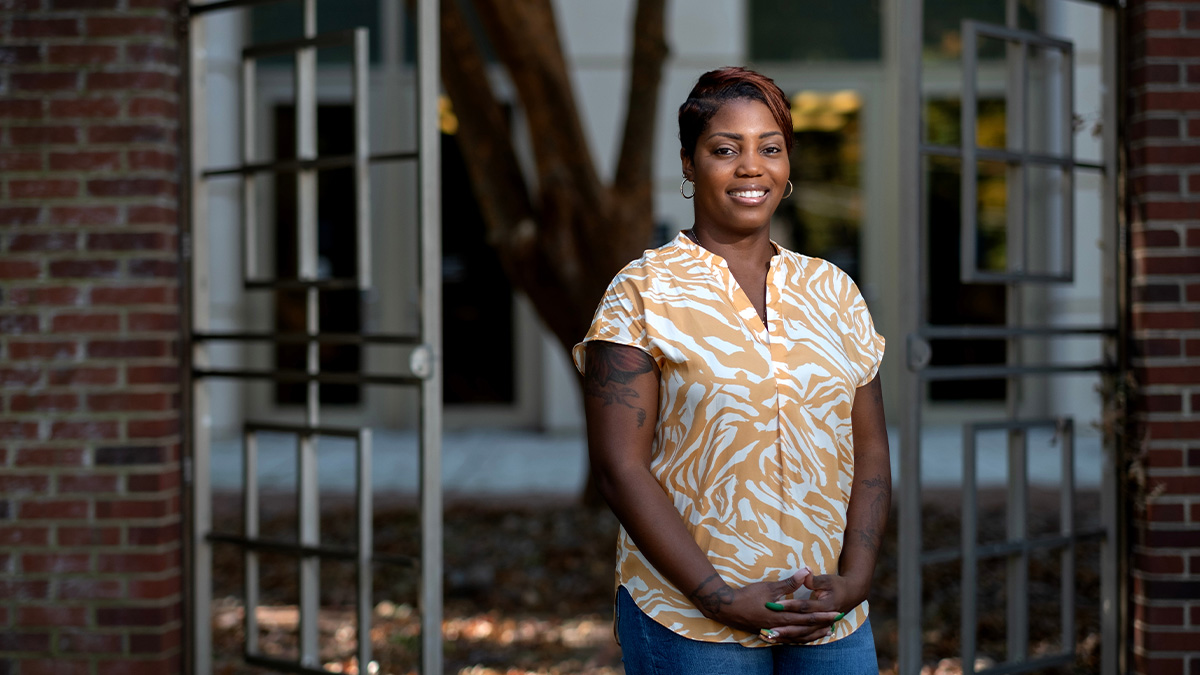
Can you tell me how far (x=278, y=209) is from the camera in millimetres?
9852

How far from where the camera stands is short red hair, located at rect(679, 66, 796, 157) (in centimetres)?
187

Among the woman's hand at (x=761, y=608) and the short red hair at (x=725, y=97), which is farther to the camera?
the short red hair at (x=725, y=97)

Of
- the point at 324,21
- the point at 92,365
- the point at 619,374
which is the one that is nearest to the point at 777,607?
the point at 619,374

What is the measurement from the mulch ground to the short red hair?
2409 millimetres

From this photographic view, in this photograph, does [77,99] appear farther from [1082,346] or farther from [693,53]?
[1082,346]

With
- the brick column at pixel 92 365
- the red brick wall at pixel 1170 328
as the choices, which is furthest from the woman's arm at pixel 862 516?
the brick column at pixel 92 365

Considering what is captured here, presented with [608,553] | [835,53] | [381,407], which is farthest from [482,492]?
[835,53]

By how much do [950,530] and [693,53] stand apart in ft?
16.8

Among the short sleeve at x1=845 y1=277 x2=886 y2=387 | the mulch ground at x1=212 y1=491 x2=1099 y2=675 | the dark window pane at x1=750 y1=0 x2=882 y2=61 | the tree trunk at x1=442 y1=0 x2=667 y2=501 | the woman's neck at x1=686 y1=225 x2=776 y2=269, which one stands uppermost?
the dark window pane at x1=750 y1=0 x2=882 y2=61

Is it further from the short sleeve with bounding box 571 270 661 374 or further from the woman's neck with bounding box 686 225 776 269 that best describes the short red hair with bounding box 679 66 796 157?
the short sleeve with bounding box 571 270 661 374

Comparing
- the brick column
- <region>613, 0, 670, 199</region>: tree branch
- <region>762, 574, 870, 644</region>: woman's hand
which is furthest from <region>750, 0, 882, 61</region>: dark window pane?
<region>762, 574, 870, 644</region>: woman's hand

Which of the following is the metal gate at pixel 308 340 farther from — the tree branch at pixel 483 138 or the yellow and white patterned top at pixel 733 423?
the tree branch at pixel 483 138

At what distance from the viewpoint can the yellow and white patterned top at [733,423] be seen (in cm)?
178

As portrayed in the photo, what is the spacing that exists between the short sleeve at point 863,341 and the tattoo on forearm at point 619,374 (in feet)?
1.34
